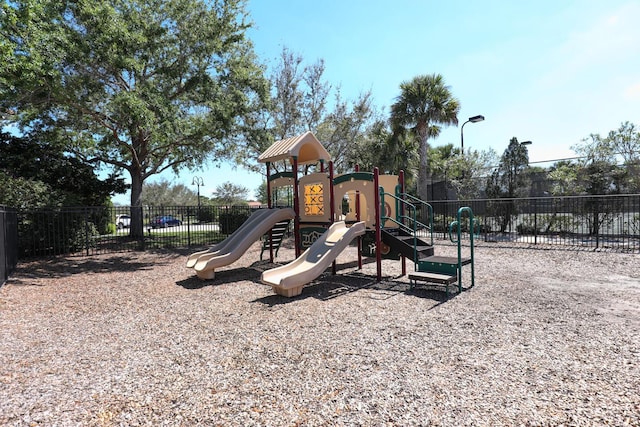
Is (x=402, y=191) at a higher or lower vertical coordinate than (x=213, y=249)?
higher

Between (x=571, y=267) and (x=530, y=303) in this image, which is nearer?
(x=530, y=303)

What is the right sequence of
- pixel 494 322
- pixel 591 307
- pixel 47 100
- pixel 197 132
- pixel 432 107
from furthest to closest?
1. pixel 432 107
2. pixel 197 132
3. pixel 47 100
4. pixel 591 307
5. pixel 494 322

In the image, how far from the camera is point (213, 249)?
8.40 meters

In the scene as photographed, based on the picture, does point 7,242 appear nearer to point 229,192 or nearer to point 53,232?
point 53,232

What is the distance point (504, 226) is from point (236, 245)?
13.2m

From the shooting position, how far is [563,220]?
46.9 ft

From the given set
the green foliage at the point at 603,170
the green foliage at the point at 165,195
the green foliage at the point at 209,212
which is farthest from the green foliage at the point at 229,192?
the green foliage at the point at 603,170

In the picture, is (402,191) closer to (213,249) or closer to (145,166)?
(213,249)

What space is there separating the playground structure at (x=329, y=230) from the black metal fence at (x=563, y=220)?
4970mm

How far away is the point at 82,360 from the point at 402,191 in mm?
6881

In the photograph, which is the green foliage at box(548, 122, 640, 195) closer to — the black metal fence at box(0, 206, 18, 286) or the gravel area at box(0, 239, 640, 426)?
the gravel area at box(0, 239, 640, 426)

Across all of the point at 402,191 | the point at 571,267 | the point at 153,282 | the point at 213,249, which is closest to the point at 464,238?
the point at 571,267

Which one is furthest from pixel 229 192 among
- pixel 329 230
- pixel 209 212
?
pixel 329 230

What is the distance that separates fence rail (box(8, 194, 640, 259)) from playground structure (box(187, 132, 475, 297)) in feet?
9.95
